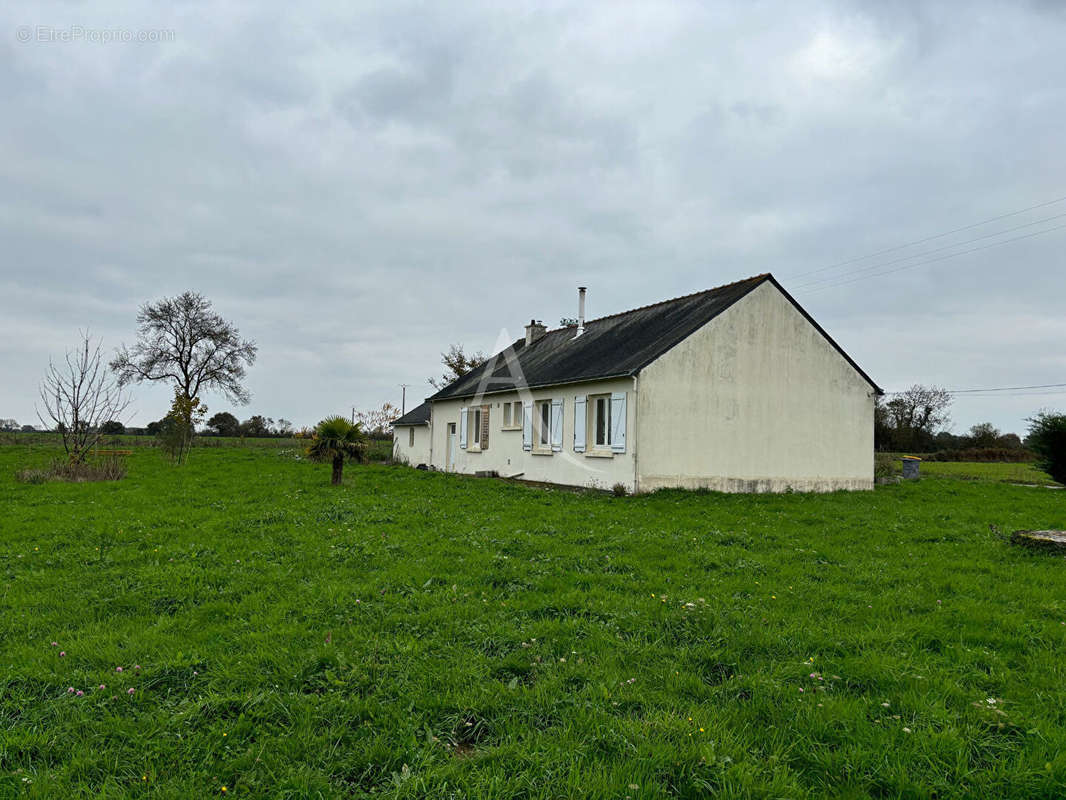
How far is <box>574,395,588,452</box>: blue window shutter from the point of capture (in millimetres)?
16547

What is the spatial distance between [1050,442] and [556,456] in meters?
17.5

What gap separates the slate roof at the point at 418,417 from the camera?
92.8 feet

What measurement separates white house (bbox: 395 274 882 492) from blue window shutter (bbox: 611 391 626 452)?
0.09 ft

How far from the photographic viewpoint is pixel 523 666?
402cm

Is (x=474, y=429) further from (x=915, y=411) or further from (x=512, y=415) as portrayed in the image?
(x=915, y=411)

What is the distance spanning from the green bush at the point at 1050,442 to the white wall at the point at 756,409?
25.8 feet

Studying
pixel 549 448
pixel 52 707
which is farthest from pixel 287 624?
pixel 549 448

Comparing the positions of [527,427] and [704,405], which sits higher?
[704,405]

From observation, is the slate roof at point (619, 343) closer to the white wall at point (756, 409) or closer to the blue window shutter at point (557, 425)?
the white wall at point (756, 409)

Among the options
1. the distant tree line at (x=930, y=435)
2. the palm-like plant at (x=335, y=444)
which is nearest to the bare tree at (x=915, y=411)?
the distant tree line at (x=930, y=435)

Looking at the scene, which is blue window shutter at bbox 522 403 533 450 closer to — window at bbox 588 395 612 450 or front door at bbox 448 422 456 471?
window at bbox 588 395 612 450

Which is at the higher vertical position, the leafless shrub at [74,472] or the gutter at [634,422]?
the gutter at [634,422]

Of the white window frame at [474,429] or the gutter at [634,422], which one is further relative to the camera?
the white window frame at [474,429]

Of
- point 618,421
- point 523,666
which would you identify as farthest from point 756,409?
point 523,666
